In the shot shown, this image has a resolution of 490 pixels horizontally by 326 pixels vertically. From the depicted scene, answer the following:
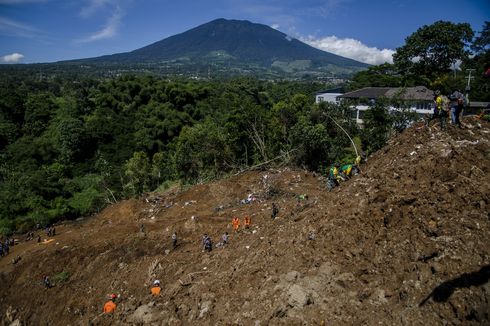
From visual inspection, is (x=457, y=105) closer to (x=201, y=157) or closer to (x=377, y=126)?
(x=377, y=126)

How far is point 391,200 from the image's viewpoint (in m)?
6.64

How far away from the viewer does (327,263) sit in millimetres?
6059

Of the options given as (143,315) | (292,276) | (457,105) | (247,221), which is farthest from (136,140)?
(292,276)

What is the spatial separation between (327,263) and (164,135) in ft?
99.5

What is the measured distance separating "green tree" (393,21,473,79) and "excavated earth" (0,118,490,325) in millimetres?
12867

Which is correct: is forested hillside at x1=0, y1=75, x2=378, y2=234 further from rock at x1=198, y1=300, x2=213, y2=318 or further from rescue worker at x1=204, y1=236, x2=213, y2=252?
rock at x1=198, y1=300, x2=213, y2=318

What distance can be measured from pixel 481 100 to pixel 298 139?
18372 millimetres

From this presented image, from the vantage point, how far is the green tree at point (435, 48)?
19172 mm

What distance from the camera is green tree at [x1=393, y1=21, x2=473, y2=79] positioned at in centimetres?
1917

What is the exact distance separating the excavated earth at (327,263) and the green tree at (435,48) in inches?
507

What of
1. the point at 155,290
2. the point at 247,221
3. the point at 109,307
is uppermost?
the point at 247,221

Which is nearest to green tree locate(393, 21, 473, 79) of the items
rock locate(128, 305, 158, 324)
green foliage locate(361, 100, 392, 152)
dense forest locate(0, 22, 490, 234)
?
dense forest locate(0, 22, 490, 234)

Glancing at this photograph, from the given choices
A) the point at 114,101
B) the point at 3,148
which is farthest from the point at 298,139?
the point at 3,148

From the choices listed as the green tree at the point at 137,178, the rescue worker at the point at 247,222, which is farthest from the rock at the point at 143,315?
the green tree at the point at 137,178
